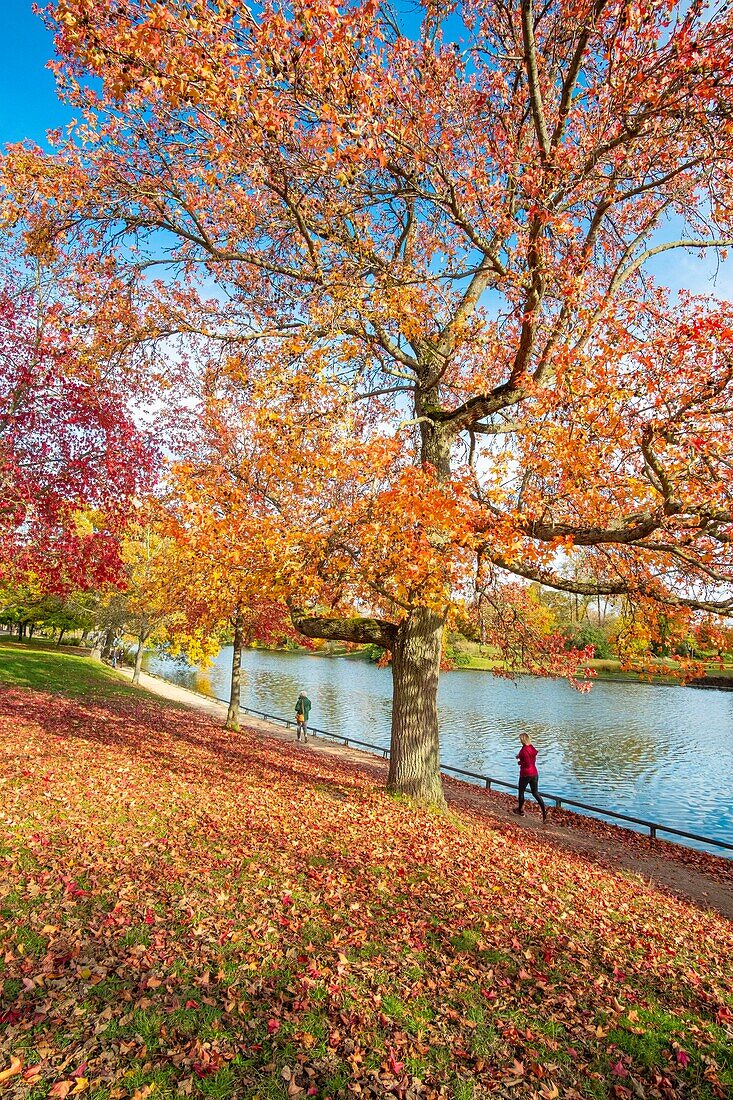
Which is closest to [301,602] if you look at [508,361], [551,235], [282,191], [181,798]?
[181,798]

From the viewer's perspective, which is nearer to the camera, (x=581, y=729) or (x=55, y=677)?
(x=55, y=677)

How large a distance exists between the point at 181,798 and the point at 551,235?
402 inches

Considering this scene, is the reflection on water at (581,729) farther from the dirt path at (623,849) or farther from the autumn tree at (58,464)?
the autumn tree at (58,464)

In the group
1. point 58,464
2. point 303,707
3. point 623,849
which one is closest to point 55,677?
→ point 303,707

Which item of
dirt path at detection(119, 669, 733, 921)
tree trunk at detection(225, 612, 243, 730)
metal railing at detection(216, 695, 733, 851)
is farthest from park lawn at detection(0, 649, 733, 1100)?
tree trunk at detection(225, 612, 243, 730)

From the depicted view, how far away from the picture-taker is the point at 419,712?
34.4 feet

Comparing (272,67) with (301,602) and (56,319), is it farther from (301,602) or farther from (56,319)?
(301,602)

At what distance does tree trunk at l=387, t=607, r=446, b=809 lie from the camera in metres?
10.5

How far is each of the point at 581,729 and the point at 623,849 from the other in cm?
1918

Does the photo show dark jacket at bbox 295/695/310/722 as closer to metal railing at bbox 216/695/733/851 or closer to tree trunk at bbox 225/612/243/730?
metal railing at bbox 216/695/733/851

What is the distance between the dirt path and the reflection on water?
3755 mm

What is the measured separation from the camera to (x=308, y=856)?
754 centimetres

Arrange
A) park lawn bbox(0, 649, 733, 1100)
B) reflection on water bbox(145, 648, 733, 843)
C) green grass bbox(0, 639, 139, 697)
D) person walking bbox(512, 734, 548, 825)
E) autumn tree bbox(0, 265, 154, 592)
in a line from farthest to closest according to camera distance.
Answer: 1. reflection on water bbox(145, 648, 733, 843)
2. green grass bbox(0, 639, 139, 697)
3. person walking bbox(512, 734, 548, 825)
4. autumn tree bbox(0, 265, 154, 592)
5. park lawn bbox(0, 649, 733, 1100)

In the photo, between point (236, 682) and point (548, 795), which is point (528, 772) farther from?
point (236, 682)
